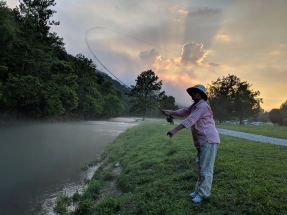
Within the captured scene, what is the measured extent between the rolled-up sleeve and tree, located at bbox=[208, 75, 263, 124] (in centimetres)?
5204

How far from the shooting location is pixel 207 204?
5.50m

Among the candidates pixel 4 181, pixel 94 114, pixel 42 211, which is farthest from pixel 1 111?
pixel 94 114

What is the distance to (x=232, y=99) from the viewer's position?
57.2 meters

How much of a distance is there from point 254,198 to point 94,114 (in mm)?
75177

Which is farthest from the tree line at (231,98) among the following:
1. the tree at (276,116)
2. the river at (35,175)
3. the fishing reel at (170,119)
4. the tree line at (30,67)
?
the fishing reel at (170,119)

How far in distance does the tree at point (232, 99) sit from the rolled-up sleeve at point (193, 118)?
5204cm

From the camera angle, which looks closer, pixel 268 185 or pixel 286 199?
pixel 286 199

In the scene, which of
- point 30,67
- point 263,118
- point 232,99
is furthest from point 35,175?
point 263,118

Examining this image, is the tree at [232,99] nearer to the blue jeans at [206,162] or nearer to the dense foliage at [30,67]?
the dense foliage at [30,67]

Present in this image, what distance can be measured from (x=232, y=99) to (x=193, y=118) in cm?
5655

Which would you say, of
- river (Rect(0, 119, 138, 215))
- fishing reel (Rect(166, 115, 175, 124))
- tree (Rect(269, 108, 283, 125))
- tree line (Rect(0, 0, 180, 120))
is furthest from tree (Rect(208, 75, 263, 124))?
fishing reel (Rect(166, 115, 175, 124))

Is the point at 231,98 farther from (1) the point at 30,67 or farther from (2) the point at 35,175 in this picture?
(2) the point at 35,175

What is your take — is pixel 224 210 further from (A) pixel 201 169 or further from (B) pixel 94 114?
(B) pixel 94 114

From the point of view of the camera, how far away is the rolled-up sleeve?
16.0 ft
